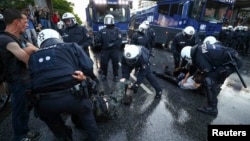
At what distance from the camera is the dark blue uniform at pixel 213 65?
149 inches

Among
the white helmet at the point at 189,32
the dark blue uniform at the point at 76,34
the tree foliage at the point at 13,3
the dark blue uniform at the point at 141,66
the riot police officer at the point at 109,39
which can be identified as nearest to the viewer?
the dark blue uniform at the point at 141,66

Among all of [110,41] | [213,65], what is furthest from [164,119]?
[110,41]

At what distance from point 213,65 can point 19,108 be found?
3641 mm

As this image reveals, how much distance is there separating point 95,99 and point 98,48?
816 cm

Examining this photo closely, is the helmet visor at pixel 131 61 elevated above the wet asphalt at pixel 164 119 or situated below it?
above

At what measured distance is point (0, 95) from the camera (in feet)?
13.7

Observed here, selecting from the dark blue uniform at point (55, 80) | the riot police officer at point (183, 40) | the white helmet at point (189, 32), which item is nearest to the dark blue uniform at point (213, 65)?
the riot police officer at point (183, 40)

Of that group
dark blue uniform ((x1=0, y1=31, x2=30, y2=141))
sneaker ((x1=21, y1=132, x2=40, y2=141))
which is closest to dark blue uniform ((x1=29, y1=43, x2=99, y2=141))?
dark blue uniform ((x1=0, y1=31, x2=30, y2=141))

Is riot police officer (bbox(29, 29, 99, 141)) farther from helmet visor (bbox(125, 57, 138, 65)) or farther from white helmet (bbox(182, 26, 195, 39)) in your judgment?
white helmet (bbox(182, 26, 195, 39))

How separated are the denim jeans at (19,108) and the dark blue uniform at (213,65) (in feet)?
10.8

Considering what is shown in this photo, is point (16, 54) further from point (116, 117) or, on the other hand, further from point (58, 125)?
point (116, 117)

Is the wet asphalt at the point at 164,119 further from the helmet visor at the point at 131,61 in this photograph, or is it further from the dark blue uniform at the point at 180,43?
the dark blue uniform at the point at 180,43

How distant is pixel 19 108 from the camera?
2639 millimetres

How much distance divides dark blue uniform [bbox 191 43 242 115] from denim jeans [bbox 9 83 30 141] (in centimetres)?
329
